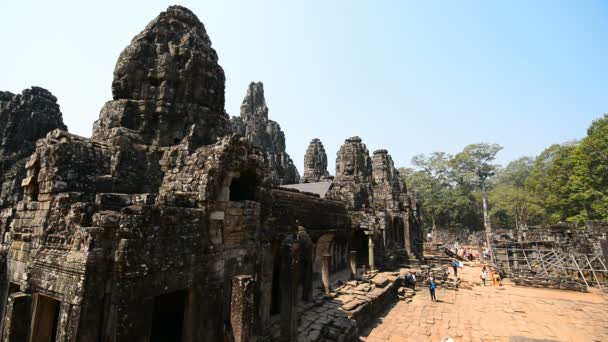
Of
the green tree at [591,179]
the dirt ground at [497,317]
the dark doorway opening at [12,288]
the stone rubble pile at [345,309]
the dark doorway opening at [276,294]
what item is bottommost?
the dirt ground at [497,317]

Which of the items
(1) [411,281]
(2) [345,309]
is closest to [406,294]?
(1) [411,281]

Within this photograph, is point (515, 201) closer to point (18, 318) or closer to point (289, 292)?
point (289, 292)

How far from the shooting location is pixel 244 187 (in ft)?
27.2

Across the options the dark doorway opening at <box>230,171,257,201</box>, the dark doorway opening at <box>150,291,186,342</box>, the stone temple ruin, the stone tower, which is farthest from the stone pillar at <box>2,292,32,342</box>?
the stone tower

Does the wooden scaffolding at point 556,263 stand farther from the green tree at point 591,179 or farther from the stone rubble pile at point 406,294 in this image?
the stone rubble pile at point 406,294

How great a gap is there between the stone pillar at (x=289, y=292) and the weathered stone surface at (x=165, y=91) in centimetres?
473

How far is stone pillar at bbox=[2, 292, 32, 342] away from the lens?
503 cm

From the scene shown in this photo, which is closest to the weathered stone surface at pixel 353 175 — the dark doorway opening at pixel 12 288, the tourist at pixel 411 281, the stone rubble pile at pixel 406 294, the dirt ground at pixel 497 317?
the tourist at pixel 411 281

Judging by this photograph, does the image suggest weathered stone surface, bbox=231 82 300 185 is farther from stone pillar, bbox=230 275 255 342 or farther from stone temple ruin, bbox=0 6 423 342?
stone pillar, bbox=230 275 255 342

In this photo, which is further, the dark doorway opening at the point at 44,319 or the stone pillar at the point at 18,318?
the dark doorway opening at the point at 44,319

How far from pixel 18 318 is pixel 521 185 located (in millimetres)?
69128

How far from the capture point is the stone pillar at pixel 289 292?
26.0ft

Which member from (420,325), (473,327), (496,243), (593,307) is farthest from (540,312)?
(496,243)

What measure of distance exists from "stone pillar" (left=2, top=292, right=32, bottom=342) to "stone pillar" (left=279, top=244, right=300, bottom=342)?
17.1 ft
